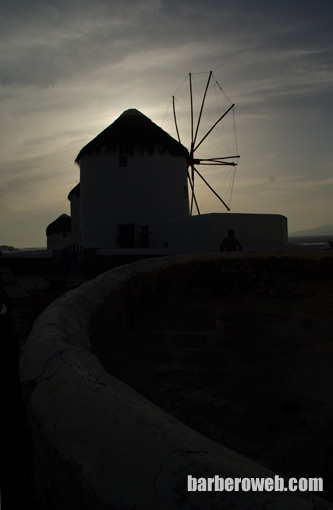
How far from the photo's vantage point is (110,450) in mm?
1125

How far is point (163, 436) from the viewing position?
1.15 meters

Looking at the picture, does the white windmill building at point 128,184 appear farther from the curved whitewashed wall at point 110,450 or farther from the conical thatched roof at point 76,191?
the curved whitewashed wall at point 110,450

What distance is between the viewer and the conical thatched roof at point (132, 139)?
2152cm

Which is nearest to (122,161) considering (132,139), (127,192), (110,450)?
(132,139)

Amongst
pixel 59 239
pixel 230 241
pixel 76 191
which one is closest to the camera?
pixel 230 241

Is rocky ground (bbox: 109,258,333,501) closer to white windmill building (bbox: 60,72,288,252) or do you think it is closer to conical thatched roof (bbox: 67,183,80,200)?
white windmill building (bbox: 60,72,288,252)

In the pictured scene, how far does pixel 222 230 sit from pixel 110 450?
16249 millimetres

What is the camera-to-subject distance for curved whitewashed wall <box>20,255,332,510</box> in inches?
38.0

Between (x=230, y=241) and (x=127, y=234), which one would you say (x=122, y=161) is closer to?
(x=127, y=234)

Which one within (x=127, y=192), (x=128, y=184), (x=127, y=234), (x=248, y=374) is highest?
(x=128, y=184)

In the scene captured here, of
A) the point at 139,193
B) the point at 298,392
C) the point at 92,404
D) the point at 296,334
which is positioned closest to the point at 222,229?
the point at 139,193

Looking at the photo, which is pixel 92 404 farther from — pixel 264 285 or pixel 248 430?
pixel 264 285

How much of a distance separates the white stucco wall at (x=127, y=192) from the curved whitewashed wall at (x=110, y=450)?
64.6 ft

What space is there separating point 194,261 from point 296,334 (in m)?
2.66
